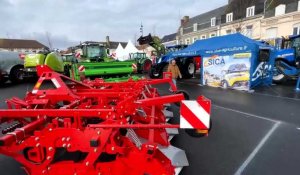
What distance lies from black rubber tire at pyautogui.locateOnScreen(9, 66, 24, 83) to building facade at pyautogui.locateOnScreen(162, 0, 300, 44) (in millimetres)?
24290

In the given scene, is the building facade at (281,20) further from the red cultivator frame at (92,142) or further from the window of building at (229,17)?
the red cultivator frame at (92,142)

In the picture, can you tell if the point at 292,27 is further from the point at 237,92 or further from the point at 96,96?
the point at 96,96

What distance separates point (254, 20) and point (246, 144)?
28321 mm

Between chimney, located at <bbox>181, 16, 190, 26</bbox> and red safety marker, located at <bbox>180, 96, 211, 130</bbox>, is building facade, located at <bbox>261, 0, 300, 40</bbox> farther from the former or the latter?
red safety marker, located at <bbox>180, 96, 211, 130</bbox>

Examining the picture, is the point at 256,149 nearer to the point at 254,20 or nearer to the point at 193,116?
the point at 193,116

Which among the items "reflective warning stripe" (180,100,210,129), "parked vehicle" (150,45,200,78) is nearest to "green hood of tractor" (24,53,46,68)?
"parked vehicle" (150,45,200,78)

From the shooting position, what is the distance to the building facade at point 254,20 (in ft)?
78.7

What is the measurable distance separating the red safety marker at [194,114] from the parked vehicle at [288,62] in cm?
1066

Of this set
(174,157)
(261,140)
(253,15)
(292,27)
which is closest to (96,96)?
(174,157)

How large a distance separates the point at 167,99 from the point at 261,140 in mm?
2421

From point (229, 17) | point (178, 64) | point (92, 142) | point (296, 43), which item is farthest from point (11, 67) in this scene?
point (229, 17)

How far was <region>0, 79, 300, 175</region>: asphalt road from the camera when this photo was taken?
9.78 feet

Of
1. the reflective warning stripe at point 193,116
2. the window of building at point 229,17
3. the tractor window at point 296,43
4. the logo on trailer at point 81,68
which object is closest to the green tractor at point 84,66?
the logo on trailer at point 81,68

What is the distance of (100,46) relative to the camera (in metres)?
15.6
